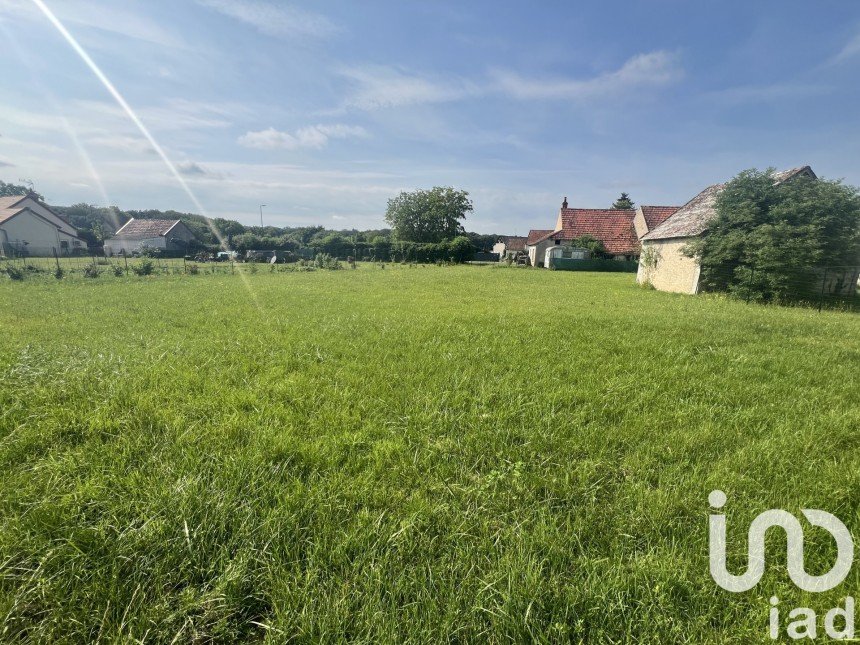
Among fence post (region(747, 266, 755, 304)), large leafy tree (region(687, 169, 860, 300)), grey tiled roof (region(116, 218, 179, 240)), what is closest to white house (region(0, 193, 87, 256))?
grey tiled roof (region(116, 218, 179, 240))

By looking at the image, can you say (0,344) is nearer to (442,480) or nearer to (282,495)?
(282,495)

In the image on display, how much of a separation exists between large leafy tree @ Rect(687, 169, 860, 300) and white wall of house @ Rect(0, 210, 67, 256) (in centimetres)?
5911

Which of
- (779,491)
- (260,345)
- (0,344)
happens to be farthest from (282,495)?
(0,344)

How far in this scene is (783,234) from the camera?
1284cm

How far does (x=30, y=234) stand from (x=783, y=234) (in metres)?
64.7

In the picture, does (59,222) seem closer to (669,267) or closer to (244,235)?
(244,235)

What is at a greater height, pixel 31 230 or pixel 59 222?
pixel 59 222

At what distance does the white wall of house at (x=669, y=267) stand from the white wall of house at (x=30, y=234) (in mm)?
57336

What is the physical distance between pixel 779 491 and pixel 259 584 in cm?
342

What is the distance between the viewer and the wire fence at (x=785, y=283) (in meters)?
12.8

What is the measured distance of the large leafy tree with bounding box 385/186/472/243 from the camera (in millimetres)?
54594

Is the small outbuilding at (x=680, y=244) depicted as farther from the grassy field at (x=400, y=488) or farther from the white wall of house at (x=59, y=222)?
the white wall of house at (x=59, y=222)

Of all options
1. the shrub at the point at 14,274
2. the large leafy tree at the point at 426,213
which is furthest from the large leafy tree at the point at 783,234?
the large leafy tree at the point at 426,213

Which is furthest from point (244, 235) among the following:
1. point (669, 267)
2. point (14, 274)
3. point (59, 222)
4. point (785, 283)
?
point (785, 283)
